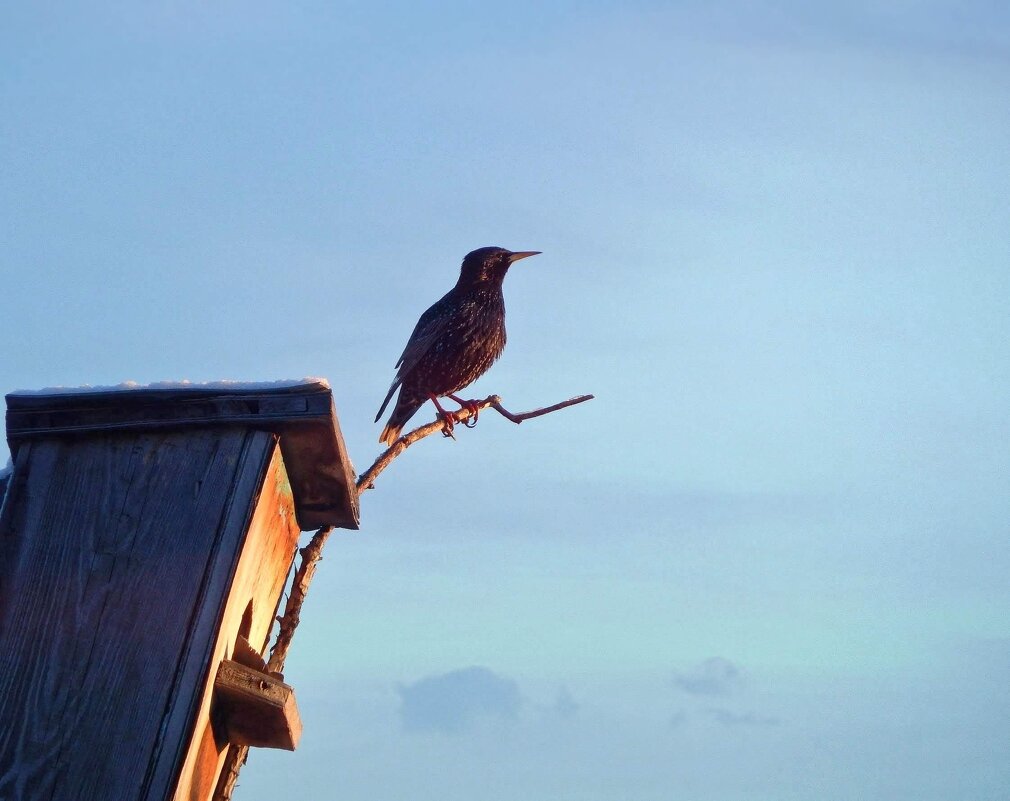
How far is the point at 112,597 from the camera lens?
305 cm

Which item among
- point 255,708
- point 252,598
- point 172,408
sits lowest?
point 255,708

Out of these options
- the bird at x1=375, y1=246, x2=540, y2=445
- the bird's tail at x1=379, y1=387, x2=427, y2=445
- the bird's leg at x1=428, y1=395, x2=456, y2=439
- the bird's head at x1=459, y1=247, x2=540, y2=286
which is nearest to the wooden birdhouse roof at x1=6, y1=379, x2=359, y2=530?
the bird's leg at x1=428, y1=395, x2=456, y2=439

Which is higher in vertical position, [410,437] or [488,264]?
[488,264]

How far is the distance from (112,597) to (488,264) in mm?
5973

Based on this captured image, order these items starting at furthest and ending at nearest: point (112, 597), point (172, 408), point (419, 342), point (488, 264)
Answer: point (488, 264) < point (419, 342) < point (172, 408) < point (112, 597)

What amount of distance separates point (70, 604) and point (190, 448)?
0.45 metres

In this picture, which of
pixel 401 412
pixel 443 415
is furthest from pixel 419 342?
pixel 443 415

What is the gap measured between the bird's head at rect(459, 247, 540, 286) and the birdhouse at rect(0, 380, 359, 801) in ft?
18.0

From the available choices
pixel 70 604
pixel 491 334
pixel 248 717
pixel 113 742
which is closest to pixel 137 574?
pixel 70 604

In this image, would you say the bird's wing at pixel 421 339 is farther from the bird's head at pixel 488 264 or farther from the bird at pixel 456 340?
the bird's head at pixel 488 264

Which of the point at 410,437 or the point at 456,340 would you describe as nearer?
the point at 410,437

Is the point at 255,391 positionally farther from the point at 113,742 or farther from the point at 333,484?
the point at 113,742

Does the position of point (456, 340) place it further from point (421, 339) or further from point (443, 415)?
point (443, 415)

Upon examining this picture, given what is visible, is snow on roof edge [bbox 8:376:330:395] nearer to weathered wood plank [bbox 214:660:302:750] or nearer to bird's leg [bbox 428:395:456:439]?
weathered wood plank [bbox 214:660:302:750]
